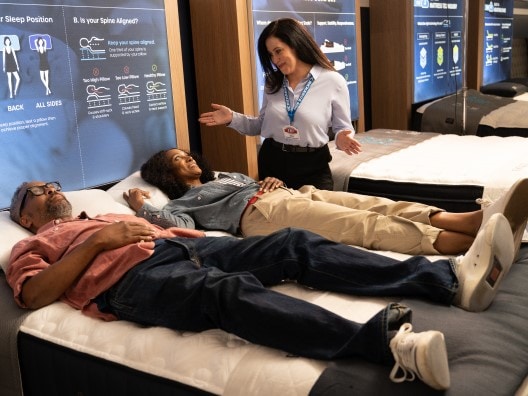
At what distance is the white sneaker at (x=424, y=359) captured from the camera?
3.94 feet

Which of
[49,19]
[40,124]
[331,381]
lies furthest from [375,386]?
[49,19]

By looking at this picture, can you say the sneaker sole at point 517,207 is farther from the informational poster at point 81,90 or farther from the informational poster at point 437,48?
the informational poster at point 437,48

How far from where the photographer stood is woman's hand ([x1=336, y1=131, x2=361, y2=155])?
9.06 ft

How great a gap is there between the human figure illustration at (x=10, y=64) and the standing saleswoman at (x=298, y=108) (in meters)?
0.92

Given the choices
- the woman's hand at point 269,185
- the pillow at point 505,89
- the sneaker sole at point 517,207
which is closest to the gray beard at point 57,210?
the woman's hand at point 269,185

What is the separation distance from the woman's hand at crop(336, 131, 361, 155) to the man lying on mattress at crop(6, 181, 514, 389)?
978 millimetres

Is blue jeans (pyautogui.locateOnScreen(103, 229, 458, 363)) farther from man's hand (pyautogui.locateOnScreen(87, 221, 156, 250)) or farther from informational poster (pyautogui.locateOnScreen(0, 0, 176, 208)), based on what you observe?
informational poster (pyautogui.locateOnScreen(0, 0, 176, 208))

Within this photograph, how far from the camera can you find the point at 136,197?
2568mm

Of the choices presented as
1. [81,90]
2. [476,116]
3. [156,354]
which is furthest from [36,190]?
[476,116]

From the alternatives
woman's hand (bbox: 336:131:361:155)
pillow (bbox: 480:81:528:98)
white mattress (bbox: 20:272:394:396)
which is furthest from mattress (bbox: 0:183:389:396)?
pillow (bbox: 480:81:528:98)

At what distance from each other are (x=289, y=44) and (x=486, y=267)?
5.29ft

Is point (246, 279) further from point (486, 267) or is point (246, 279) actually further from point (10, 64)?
point (10, 64)

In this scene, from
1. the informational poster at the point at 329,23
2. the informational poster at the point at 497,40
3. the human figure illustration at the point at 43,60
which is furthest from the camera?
the informational poster at the point at 497,40

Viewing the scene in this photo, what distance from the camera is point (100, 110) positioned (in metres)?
2.84
